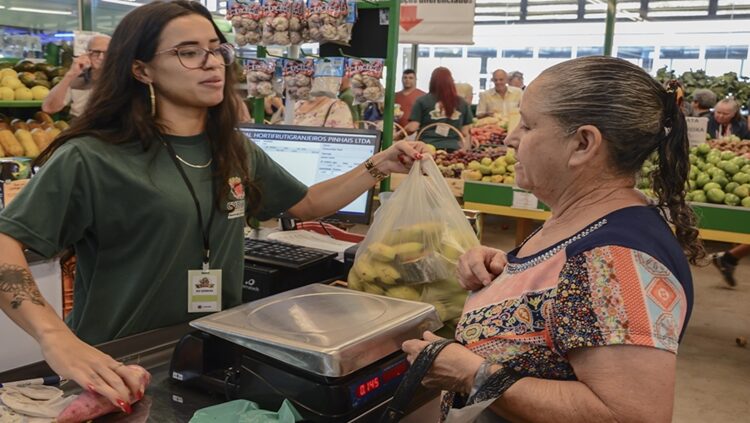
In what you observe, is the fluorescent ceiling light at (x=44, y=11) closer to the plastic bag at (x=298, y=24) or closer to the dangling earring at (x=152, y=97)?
the plastic bag at (x=298, y=24)

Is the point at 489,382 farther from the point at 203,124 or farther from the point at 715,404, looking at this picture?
the point at 715,404

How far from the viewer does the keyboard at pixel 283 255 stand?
1957mm

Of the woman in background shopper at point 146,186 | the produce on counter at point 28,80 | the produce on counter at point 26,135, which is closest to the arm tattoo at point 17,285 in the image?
the woman in background shopper at point 146,186

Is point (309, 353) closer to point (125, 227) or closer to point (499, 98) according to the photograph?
point (125, 227)

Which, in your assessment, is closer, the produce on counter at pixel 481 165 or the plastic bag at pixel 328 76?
the plastic bag at pixel 328 76

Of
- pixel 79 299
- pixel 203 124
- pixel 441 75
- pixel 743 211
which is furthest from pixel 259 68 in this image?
pixel 441 75

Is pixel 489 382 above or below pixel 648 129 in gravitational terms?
below

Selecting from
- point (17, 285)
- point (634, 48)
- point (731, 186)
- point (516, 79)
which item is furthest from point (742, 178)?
point (634, 48)

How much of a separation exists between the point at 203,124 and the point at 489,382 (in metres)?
1.06

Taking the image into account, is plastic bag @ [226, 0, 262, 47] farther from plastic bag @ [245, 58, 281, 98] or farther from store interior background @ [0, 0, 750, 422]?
store interior background @ [0, 0, 750, 422]

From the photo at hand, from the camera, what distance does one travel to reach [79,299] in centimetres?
158

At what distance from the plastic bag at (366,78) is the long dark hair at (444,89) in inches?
166

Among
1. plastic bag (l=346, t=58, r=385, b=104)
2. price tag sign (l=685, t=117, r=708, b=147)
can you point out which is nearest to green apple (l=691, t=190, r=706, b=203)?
price tag sign (l=685, t=117, r=708, b=147)

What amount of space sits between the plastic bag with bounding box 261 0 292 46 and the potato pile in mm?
1385
